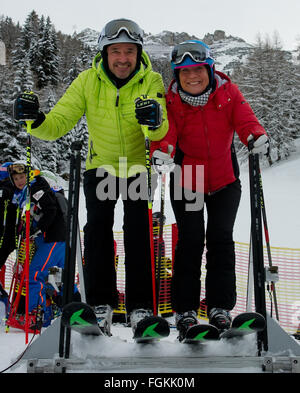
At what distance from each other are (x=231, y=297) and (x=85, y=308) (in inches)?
46.5

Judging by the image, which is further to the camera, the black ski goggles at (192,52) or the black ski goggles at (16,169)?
the black ski goggles at (16,169)

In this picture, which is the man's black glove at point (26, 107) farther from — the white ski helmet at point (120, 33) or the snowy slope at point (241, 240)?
the snowy slope at point (241, 240)

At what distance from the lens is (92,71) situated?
2.89 m

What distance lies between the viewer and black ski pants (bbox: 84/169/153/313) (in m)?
2.59

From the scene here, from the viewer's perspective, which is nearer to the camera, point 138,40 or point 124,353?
point 124,353

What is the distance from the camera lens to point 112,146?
2.78m

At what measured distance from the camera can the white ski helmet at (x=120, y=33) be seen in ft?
8.90

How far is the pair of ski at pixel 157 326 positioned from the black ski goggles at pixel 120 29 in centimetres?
200

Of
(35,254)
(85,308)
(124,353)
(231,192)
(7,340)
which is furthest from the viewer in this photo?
(35,254)

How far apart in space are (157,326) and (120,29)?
6.98ft

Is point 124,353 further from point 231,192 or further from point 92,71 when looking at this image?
point 92,71

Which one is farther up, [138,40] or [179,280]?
[138,40]

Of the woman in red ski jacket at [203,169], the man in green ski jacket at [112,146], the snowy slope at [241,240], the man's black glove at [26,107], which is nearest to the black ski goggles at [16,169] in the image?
the snowy slope at [241,240]
